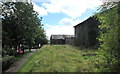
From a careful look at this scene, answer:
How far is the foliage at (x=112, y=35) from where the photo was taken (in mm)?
2486

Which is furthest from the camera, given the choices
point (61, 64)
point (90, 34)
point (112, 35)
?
point (90, 34)

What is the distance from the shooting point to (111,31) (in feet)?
8.40

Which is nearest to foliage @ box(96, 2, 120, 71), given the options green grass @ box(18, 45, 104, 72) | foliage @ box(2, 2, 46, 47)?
green grass @ box(18, 45, 104, 72)

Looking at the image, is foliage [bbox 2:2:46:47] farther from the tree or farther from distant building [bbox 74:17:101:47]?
distant building [bbox 74:17:101:47]

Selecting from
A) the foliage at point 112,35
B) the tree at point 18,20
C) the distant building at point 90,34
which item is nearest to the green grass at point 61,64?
the foliage at point 112,35

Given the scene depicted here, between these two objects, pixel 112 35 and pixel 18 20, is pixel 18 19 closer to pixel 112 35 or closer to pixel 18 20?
pixel 18 20

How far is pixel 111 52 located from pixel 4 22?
949cm

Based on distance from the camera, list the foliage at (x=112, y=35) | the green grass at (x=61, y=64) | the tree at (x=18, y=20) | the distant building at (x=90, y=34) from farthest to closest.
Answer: the distant building at (x=90, y=34) → the tree at (x=18, y=20) → the green grass at (x=61, y=64) → the foliage at (x=112, y=35)

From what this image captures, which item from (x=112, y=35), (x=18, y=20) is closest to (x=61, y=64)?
(x=112, y=35)

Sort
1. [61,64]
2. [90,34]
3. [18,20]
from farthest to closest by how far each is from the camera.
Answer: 1. [90,34]
2. [18,20]
3. [61,64]

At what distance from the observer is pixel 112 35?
2541 mm

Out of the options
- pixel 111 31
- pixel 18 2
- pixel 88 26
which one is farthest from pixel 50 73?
pixel 88 26

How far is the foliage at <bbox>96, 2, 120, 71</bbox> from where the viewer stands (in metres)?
2.49

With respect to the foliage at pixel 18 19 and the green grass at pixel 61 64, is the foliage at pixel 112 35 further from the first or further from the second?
the foliage at pixel 18 19
